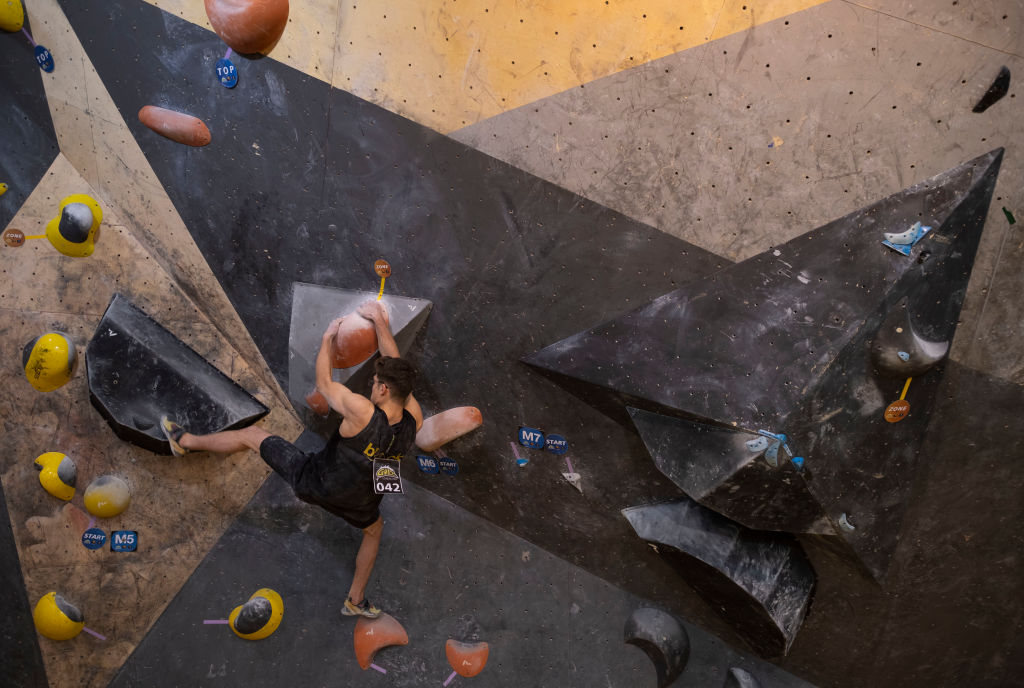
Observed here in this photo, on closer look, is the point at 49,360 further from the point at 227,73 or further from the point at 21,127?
the point at 227,73

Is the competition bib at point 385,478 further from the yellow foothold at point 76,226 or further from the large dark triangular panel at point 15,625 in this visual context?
the large dark triangular panel at point 15,625

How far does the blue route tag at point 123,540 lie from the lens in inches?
140

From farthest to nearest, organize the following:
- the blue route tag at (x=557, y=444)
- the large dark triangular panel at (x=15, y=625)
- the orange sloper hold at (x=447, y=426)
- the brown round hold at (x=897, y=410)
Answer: the large dark triangular panel at (x=15, y=625) → the orange sloper hold at (x=447, y=426) → the blue route tag at (x=557, y=444) → the brown round hold at (x=897, y=410)

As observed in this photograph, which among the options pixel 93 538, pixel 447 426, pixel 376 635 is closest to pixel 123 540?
pixel 93 538

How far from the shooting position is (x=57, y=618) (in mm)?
3512

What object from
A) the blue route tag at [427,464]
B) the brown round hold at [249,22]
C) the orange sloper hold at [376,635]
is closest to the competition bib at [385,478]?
the blue route tag at [427,464]

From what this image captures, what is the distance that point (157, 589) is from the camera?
3600mm

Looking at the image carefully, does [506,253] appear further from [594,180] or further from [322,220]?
[322,220]

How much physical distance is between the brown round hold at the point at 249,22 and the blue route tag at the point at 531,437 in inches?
71.9

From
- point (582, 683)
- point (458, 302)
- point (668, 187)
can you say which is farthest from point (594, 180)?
point (582, 683)

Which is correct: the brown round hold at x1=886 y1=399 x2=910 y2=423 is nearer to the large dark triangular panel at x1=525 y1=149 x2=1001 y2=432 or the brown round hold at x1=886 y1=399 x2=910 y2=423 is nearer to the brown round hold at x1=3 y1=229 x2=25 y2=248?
the large dark triangular panel at x1=525 y1=149 x2=1001 y2=432

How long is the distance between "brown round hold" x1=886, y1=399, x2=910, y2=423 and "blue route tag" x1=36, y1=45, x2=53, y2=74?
3620 millimetres

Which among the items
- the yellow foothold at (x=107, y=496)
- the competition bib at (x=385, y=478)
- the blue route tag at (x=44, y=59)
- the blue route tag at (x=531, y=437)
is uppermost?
the blue route tag at (x=44, y=59)

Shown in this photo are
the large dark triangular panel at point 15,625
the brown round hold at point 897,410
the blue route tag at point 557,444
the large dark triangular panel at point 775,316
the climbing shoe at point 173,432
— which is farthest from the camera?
the large dark triangular panel at point 15,625
